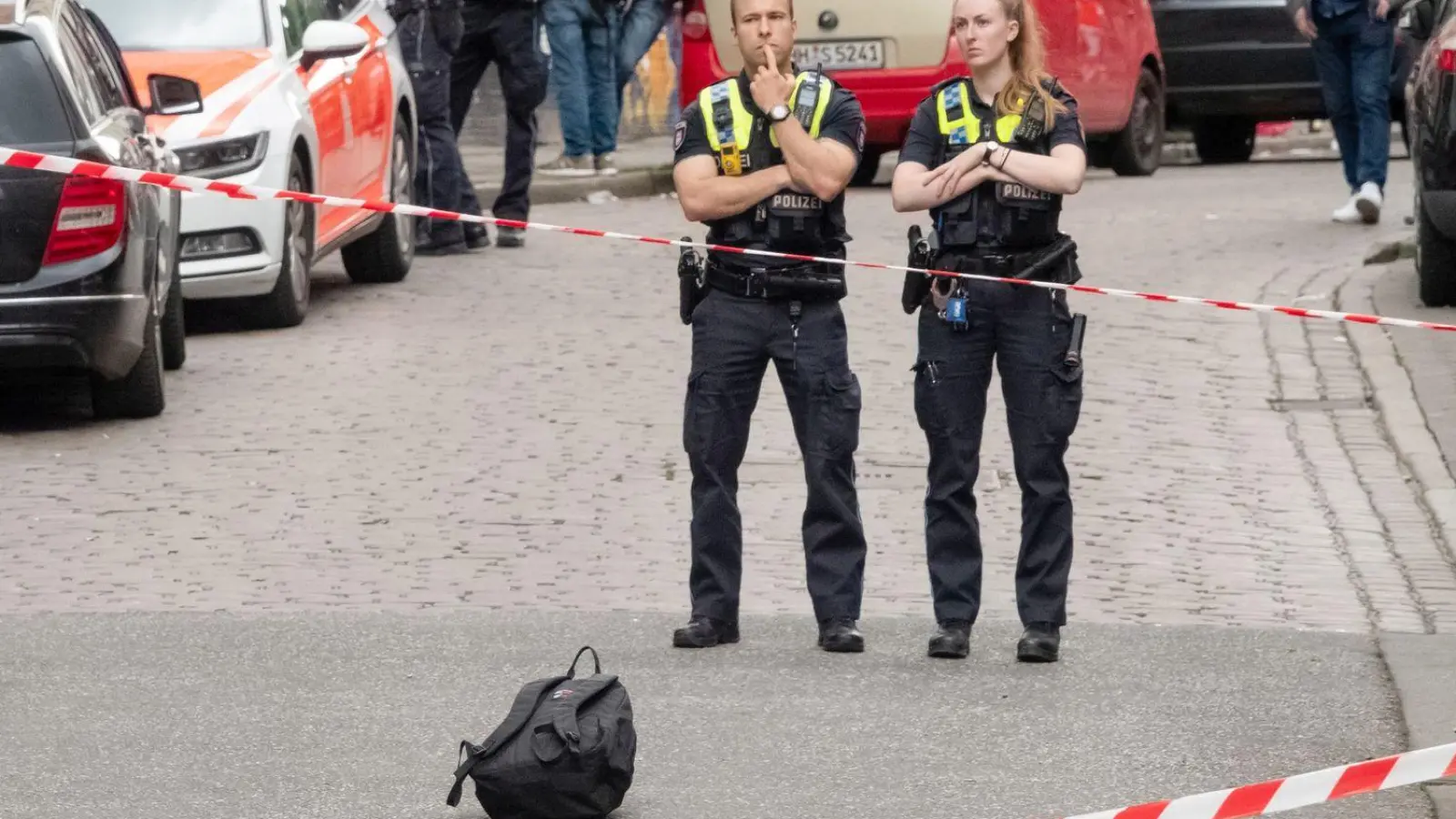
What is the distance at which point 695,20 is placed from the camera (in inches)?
690

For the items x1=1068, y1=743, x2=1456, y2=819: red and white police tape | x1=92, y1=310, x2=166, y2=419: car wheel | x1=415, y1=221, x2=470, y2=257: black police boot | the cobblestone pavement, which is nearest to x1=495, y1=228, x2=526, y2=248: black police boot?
x1=415, y1=221, x2=470, y2=257: black police boot

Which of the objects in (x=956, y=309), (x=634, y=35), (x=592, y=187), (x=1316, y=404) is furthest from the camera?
(x=634, y=35)

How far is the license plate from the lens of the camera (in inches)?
674

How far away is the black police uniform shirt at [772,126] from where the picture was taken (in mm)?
6742

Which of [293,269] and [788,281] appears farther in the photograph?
[293,269]

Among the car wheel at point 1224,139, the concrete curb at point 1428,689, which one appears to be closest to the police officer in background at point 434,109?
the concrete curb at point 1428,689

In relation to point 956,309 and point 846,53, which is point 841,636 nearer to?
point 956,309

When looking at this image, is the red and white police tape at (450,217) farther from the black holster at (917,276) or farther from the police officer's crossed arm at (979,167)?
the police officer's crossed arm at (979,167)

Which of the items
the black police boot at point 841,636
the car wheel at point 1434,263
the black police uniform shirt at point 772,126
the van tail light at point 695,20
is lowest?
the car wheel at point 1434,263

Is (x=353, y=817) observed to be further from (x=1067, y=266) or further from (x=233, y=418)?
(x=233, y=418)

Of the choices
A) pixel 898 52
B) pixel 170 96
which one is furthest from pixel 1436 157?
pixel 898 52

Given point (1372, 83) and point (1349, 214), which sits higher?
point (1372, 83)

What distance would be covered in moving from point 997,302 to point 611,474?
2.70 meters

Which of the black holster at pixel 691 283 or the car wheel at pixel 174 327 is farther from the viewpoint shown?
the car wheel at pixel 174 327
